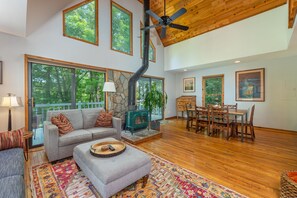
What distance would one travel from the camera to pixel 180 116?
7.04 m

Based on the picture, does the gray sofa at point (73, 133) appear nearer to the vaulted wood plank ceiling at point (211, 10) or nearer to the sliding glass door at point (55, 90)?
the sliding glass door at point (55, 90)

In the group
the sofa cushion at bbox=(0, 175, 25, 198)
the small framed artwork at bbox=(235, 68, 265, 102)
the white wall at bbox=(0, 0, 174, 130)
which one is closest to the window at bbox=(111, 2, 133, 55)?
the white wall at bbox=(0, 0, 174, 130)

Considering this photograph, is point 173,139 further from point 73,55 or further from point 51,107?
point 73,55

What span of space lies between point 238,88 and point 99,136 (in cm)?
524

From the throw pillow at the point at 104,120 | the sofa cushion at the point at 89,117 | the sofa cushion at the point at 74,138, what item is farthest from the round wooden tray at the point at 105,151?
the sofa cushion at the point at 89,117

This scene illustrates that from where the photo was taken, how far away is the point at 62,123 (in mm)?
2736

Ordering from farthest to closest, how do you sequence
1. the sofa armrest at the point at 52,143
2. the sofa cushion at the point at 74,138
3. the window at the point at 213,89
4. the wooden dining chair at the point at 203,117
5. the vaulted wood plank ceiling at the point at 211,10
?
the window at the point at 213,89 → the wooden dining chair at the point at 203,117 → the vaulted wood plank ceiling at the point at 211,10 → the sofa cushion at the point at 74,138 → the sofa armrest at the point at 52,143

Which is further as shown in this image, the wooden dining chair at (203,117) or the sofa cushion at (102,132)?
the wooden dining chair at (203,117)

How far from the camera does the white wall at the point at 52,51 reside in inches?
108

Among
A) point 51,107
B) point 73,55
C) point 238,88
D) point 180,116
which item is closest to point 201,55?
point 238,88

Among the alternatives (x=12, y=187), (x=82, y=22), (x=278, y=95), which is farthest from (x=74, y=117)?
(x=278, y=95)

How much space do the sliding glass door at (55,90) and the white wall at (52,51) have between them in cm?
22

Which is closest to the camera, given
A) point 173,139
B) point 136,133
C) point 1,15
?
point 1,15

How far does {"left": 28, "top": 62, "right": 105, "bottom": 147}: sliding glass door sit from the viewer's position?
3.10m
